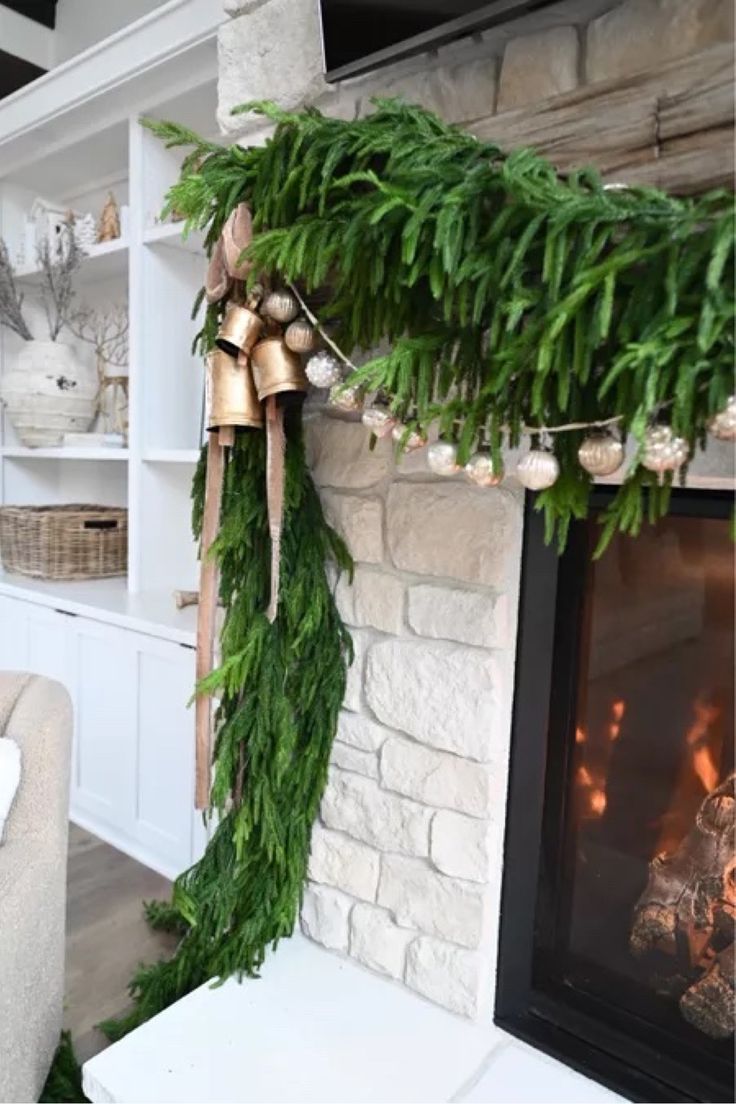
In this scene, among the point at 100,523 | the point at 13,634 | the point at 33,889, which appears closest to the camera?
the point at 33,889

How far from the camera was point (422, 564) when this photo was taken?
1172mm

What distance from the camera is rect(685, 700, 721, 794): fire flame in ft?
3.52

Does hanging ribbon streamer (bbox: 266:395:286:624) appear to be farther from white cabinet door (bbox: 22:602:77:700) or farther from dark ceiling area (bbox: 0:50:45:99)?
dark ceiling area (bbox: 0:50:45:99)

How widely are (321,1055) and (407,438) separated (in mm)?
931

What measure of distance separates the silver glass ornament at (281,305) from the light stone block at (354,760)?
0.70 m

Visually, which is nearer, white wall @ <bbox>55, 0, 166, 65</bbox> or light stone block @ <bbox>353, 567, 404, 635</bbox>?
light stone block @ <bbox>353, 567, 404, 635</bbox>

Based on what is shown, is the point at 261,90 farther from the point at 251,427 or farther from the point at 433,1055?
the point at 433,1055

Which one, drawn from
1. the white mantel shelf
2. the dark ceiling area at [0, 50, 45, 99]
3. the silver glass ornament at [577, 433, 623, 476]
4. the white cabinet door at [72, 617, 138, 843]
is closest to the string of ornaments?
the silver glass ornament at [577, 433, 623, 476]

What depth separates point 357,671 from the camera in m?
1.27

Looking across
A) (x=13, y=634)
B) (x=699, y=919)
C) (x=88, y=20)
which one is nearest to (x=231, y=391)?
(x=699, y=919)

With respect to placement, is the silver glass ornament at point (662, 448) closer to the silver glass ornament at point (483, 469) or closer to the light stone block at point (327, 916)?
the silver glass ornament at point (483, 469)

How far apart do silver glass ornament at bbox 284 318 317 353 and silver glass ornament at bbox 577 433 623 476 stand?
0.43 metres

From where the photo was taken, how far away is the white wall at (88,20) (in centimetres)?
253

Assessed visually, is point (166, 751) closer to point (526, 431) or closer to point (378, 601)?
point (378, 601)
